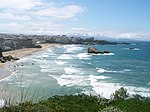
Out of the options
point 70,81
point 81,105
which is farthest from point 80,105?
point 70,81

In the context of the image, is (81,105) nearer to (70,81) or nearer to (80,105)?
(80,105)

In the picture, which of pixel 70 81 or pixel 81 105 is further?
pixel 70 81

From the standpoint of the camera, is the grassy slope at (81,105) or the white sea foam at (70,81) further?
the white sea foam at (70,81)

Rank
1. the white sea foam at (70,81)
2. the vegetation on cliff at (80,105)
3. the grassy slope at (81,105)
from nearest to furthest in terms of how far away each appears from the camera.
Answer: the vegetation on cliff at (80,105) < the grassy slope at (81,105) < the white sea foam at (70,81)

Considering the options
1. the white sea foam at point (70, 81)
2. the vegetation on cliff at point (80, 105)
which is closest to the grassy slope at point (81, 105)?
the vegetation on cliff at point (80, 105)

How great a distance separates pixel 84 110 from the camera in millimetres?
17125

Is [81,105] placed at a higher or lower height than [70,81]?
higher

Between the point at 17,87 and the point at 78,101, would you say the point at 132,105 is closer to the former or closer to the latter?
the point at 78,101

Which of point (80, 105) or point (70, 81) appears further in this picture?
point (70, 81)

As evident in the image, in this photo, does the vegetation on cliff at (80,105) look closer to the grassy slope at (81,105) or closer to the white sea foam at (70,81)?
the grassy slope at (81,105)

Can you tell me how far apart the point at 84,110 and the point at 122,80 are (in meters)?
29.6

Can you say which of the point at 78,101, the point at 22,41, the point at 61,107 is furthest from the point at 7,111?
the point at 22,41

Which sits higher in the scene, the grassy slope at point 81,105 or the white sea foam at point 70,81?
the grassy slope at point 81,105

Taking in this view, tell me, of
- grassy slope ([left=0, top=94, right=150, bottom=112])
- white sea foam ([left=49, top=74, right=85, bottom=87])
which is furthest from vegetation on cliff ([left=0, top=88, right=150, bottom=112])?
white sea foam ([left=49, top=74, right=85, bottom=87])
